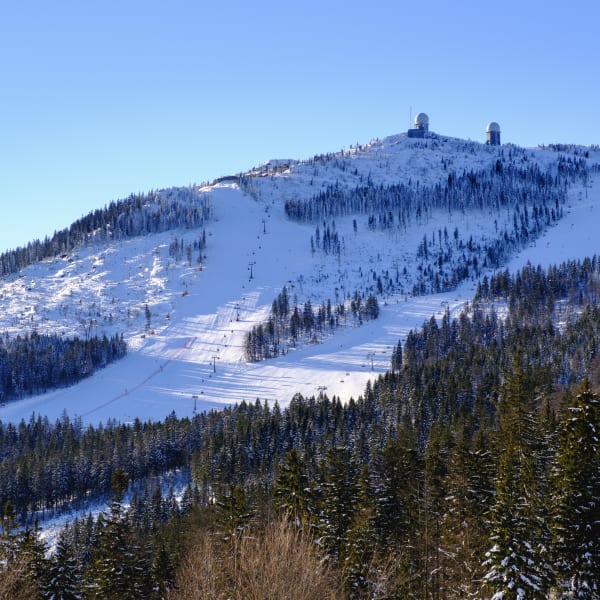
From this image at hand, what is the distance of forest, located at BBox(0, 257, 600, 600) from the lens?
28.7 meters

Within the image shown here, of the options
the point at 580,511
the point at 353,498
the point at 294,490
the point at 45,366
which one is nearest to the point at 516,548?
the point at 580,511

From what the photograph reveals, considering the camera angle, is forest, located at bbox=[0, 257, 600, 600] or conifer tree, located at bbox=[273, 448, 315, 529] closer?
forest, located at bbox=[0, 257, 600, 600]

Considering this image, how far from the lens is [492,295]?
652 feet

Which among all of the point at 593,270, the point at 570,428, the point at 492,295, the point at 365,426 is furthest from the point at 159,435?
the point at 593,270

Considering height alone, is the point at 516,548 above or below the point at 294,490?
above

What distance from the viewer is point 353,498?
41562mm

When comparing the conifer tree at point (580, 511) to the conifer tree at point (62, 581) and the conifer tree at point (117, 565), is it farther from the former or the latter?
the conifer tree at point (62, 581)

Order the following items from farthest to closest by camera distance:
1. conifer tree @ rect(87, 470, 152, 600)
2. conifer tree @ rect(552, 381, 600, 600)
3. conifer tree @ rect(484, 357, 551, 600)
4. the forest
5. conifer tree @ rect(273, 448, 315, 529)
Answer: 1. conifer tree @ rect(273, 448, 315, 529)
2. conifer tree @ rect(87, 470, 152, 600)
3. conifer tree @ rect(552, 381, 600, 600)
4. the forest
5. conifer tree @ rect(484, 357, 551, 600)

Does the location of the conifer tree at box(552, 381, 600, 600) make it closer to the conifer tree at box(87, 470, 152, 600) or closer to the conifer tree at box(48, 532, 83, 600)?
the conifer tree at box(87, 470, 152, 600)

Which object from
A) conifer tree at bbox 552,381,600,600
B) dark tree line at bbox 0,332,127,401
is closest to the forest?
conifer tree at bbox 552,381,600,600

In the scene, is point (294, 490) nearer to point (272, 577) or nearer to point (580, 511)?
point (580, 511)

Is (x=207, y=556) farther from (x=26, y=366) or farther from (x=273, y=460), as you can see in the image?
(x=26, y=366)

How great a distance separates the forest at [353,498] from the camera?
2866 centimetres

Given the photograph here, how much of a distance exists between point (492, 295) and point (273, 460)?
120086mm
